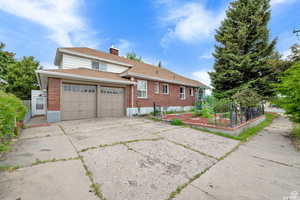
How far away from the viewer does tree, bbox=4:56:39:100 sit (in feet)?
53.2

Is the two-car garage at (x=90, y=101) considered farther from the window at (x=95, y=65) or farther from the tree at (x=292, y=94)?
the tree at (x=292, y=94)

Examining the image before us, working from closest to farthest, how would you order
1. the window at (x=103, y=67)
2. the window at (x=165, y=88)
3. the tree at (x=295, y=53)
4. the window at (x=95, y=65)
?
the tree at (x=295, y=53)
the window at (x=95, y=65)
the window at (x=103, y=67)
the window at (x=165, y=88)

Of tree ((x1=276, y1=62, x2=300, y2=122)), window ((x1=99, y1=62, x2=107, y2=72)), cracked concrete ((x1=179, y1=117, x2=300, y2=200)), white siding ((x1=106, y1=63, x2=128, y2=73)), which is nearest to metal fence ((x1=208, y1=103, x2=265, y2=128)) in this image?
tree ((x1=276, y1=62, x2=300, y2=122))

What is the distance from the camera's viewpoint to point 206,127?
20.0ft

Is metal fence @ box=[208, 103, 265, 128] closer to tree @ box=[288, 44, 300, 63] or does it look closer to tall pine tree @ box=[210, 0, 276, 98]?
tree @ box=[288, 44, 300, 63]

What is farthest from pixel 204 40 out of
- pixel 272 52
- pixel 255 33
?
pixel 272 52

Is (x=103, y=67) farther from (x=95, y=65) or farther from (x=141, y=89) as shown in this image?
(x=141, y=89)

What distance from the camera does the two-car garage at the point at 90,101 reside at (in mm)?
7680

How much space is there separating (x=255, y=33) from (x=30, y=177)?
17.2m

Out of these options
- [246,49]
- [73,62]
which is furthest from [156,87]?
[246,49]

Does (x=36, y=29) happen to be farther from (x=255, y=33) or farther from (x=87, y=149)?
(x=255, y=33)

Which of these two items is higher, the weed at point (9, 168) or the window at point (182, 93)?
the window at point (182, 93)

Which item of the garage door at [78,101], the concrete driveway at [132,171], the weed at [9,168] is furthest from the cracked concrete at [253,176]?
the garage door at [78,101]

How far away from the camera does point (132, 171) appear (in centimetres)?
248
